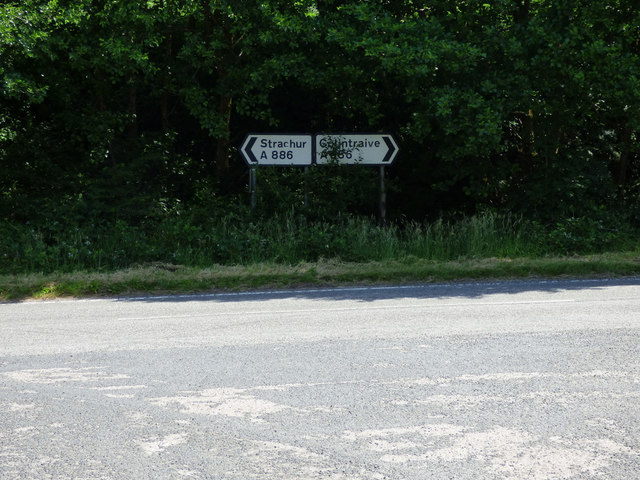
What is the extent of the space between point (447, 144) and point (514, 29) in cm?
264

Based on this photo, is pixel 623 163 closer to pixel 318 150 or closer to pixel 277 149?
pixel 318 150

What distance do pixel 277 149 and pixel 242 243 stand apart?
112 inches

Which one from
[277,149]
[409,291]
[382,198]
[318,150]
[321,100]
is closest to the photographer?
[409,291]

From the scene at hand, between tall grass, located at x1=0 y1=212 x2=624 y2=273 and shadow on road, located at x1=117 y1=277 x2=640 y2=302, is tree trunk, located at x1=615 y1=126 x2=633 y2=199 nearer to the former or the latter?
tall grass, located at x1=0 y1=212 x2=624 y2=273

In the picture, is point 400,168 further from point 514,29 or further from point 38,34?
point 38,34

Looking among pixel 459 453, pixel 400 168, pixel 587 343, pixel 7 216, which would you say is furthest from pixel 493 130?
pixel 459 453

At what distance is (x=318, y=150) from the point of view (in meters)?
16.2

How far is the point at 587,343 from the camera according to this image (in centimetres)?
700

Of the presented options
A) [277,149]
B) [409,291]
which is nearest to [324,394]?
[409,291]

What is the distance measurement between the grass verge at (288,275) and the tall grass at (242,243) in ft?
1.80

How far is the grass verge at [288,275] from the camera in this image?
440 inches

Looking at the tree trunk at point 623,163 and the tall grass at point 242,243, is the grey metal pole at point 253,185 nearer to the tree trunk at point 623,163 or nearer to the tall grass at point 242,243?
the tall grass at point 242,243

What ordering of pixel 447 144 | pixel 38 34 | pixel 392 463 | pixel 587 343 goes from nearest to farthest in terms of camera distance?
pixel 392 463 → pixel 587 343 → pixel 38 34 → pixel 447 144

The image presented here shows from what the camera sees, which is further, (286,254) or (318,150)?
(318,150)
